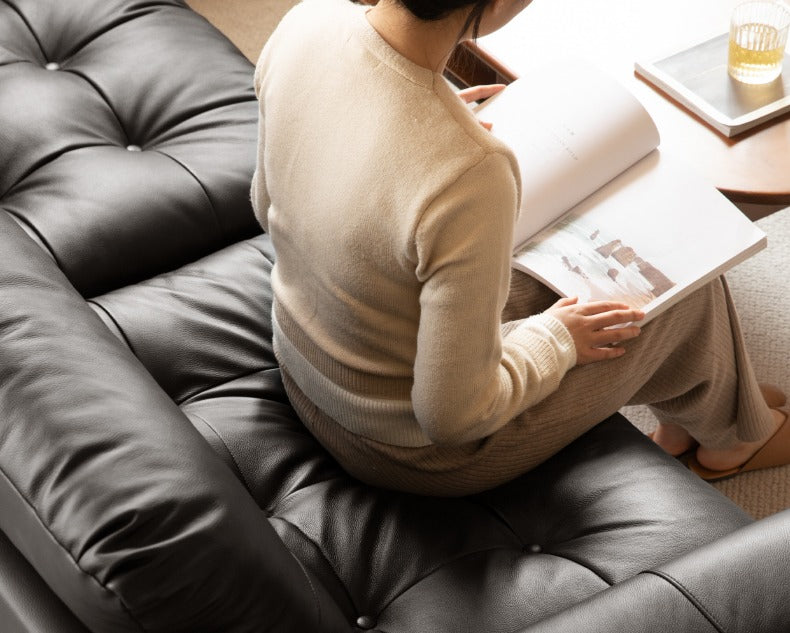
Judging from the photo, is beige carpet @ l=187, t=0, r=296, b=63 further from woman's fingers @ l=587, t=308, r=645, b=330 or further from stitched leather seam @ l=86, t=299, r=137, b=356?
woman's fingers @ l=587, t=308, r=645, b=330

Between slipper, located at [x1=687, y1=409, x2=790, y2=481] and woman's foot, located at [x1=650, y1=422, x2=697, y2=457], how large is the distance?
2 centimetres

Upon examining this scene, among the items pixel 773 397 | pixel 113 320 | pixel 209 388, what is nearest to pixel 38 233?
pixel 113 320

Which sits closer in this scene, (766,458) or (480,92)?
(480,92)

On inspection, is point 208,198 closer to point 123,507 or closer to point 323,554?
point 323,554

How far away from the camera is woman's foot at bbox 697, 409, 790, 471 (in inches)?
56.1

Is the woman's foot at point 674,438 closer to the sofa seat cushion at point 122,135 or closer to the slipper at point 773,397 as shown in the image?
the slipper at point 773,397

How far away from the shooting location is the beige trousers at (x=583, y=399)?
1.04 metres

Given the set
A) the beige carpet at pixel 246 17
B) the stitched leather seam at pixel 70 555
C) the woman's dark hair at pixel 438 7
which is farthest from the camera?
the beige carpet at pixel 246 17

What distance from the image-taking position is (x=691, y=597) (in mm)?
802

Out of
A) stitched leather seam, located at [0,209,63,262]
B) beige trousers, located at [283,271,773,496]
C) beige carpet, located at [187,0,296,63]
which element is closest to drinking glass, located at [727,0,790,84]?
beige trousers, located at [283,271,773,496]

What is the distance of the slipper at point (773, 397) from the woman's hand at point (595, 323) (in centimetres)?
51

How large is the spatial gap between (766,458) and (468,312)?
834 millimetres

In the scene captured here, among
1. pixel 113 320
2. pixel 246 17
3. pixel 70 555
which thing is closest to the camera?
pixel 70 555

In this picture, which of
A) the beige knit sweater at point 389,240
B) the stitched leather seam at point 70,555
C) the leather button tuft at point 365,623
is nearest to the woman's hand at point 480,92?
the beige knit sweater at point 389,240
